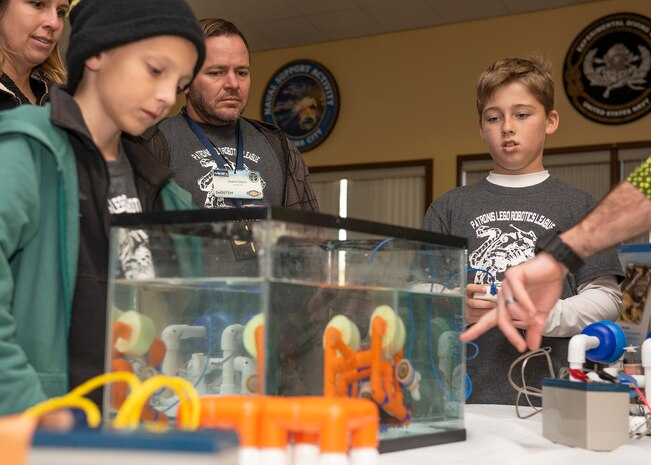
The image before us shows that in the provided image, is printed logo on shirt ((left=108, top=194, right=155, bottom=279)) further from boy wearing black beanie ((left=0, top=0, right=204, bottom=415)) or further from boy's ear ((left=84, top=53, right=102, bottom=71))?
boy's ear ((left=84, top=53, right=102, bottom=71))

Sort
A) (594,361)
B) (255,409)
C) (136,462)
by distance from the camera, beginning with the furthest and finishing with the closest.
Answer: (594,361), (255,409), (136,462)

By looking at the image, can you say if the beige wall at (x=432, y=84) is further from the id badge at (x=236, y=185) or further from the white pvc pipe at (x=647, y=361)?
the white pvc pipe at (x=647, y=361)

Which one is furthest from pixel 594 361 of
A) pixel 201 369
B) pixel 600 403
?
pixel 201 369

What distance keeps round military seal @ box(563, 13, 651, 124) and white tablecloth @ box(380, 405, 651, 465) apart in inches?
179

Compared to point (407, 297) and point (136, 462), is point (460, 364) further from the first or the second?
point (136, 462)

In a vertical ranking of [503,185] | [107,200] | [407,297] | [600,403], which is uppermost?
[503,185]

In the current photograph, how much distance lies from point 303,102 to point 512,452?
5632 mm

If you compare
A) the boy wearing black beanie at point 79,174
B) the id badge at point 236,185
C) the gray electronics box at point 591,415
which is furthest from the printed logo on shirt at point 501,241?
the boy wearing black beanie at point 79,174

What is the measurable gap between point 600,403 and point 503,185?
1.04 meters

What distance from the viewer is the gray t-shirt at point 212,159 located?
1889 millimetres

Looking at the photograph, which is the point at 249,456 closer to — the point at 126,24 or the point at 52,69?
the point at 126,24

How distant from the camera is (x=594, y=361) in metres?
1.42

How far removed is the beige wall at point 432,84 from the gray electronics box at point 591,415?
4595 millimetres

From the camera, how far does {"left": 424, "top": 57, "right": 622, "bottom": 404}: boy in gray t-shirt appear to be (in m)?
1.81
